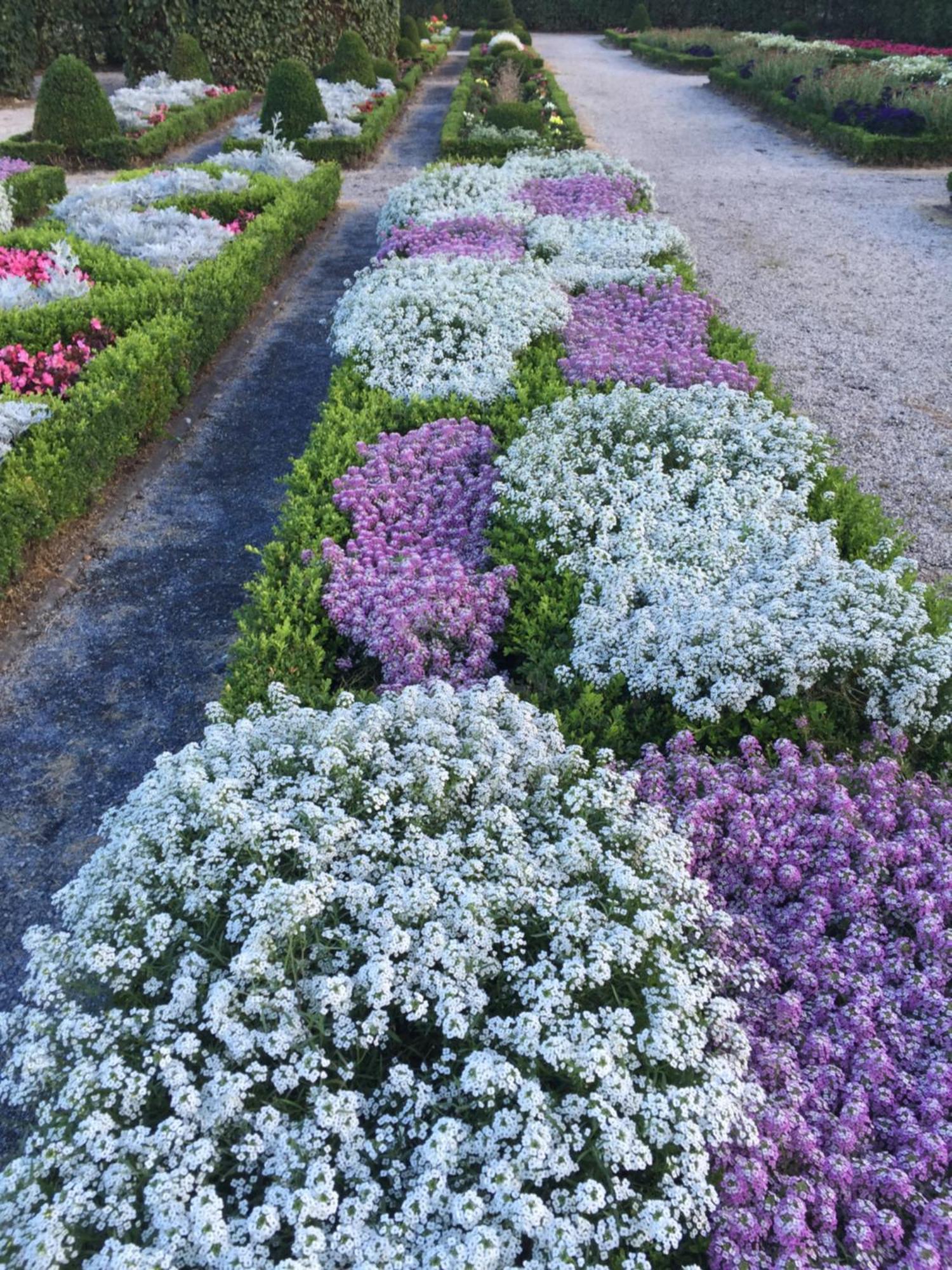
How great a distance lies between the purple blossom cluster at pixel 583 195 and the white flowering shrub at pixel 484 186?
18 cm

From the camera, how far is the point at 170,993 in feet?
9.47

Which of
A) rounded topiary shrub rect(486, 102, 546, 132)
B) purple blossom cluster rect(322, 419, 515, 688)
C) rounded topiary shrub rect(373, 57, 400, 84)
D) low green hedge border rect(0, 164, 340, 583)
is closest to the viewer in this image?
purple blossom cluster rect(322, 419, 515, 688)

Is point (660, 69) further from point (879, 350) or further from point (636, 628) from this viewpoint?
point (636, 628)

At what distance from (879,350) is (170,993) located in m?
9.41

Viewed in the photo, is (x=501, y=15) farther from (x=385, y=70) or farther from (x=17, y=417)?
(x=17, y=417)

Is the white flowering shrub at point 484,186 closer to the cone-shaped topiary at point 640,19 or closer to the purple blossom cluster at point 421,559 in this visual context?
the purple blossom cluster at point 421,559

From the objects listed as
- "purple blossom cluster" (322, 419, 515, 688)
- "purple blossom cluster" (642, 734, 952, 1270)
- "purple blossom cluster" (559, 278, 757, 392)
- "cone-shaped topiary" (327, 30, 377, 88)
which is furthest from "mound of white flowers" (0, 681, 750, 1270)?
"cone-shaped topiary" (327, 30, 377, 88)

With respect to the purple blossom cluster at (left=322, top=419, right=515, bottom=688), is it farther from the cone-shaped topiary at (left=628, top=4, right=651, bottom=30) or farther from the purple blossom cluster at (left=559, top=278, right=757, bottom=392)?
the cone-shaped topiary at (left=628, top=4, right=651, bottom=30)

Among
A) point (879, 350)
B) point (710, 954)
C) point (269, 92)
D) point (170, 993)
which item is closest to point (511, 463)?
point (710, 954)

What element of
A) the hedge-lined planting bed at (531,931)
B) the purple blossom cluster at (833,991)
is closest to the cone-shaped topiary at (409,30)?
the hedge-lined planting bed at (531,931)

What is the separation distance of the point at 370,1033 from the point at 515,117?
755 inches

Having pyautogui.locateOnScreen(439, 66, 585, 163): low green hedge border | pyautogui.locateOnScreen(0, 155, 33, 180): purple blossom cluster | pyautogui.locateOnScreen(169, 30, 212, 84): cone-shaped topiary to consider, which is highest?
pyautogui.locateOnScreen(169, 30, 212, 84): cone-shaped topiary

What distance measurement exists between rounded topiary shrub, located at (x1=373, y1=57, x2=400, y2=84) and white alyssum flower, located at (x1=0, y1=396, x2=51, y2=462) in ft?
69.1

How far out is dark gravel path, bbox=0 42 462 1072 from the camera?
4.38m
